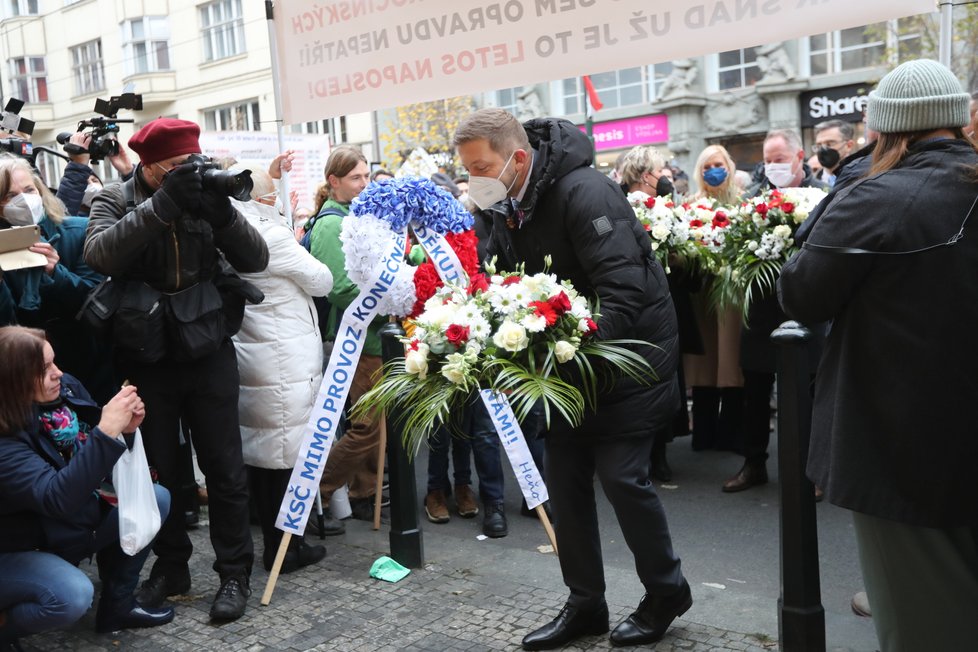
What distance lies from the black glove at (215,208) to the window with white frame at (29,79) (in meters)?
32.7

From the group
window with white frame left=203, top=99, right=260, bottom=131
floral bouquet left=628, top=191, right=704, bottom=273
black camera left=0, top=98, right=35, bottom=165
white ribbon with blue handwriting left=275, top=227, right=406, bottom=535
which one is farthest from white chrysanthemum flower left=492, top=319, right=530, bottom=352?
window with white frame left=203, top=99, right=260, bottom=131

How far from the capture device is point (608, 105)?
26.6 meters

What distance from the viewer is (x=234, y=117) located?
27.2 metres

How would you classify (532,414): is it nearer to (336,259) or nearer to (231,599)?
(336,259)

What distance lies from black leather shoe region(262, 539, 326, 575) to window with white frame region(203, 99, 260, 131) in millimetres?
22447

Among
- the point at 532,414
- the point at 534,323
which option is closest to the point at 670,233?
the point at 532,414

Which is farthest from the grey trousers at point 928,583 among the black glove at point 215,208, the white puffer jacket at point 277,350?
the white puffer jacket at point 277,350

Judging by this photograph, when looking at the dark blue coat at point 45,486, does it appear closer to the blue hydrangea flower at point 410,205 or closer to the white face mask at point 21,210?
the white face mask at point 21,210

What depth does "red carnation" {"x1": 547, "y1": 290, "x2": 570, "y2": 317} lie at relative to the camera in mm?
3355

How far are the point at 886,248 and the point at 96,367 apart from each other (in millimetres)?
3903

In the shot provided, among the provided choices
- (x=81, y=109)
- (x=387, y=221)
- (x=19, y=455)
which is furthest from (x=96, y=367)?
(x=81, y=109)

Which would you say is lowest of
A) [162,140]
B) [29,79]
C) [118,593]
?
[118,593]

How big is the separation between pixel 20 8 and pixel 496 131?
35.4 metres

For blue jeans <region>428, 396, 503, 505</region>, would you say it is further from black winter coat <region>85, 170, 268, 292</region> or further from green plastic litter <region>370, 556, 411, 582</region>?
black winter coat <region>85, 170, 268, 292</region>
